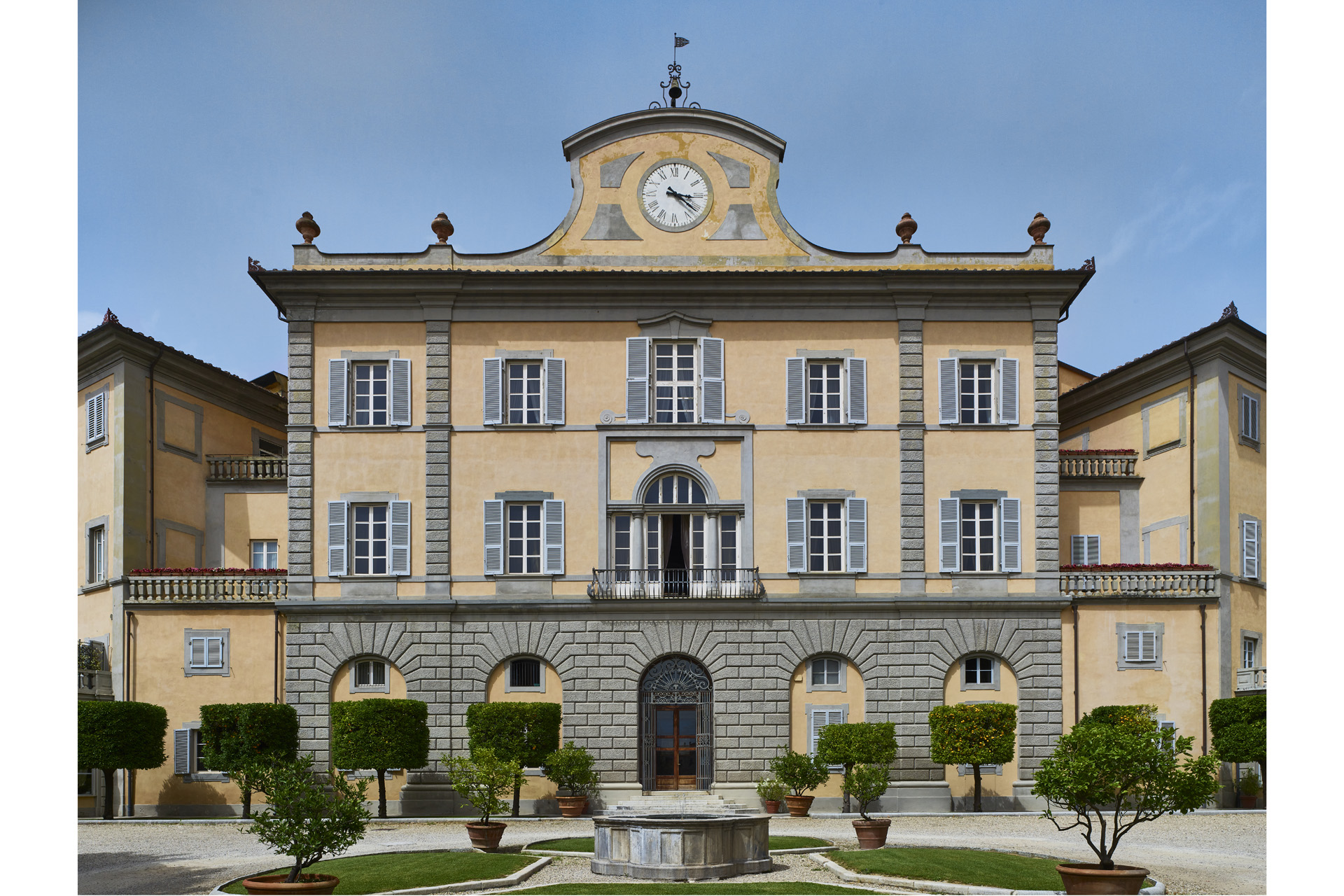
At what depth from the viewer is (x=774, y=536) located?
29.8 m

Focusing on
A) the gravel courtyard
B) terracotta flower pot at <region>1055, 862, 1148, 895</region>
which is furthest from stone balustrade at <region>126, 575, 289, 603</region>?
terracotta flower pot at <region>1055, 862, 1148, 895</region>

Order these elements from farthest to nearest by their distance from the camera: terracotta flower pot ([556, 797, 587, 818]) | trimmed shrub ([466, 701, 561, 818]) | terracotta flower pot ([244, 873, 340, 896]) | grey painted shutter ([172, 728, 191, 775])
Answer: grey painted shutter ([172, 728, 191, 775])
terracotta flower pot ([556, 797, 587, 818])
trimmed shrub ([466, 701, 561, 818])
terracotta flower pot ([244, 873, 340, 896])

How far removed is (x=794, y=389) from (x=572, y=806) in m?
10.6

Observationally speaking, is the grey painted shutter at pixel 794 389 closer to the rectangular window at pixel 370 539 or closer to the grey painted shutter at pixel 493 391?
the grey painted shutter at pixel 493 391

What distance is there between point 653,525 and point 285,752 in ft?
30.8

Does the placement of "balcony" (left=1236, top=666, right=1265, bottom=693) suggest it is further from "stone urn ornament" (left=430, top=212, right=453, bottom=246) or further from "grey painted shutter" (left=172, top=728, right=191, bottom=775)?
"grey painted shutter" (left=172, top=728, right=191, bottom=775)

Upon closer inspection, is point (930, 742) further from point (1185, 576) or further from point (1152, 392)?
point (1152, 392)

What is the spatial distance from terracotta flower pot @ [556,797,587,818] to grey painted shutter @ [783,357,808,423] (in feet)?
31.8

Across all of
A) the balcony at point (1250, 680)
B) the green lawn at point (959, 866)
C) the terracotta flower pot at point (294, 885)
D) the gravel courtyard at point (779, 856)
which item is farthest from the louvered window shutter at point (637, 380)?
the terracotta flower pot at point (294, 885)

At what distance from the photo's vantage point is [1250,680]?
29.5 meters

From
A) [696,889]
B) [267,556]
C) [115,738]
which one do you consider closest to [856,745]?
[696,889]

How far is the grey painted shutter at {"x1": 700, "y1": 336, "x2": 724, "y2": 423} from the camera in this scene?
98.9 ft

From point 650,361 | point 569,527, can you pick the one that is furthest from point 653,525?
point 650,361

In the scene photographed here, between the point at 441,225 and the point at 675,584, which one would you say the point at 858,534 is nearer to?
the point at 675,584
